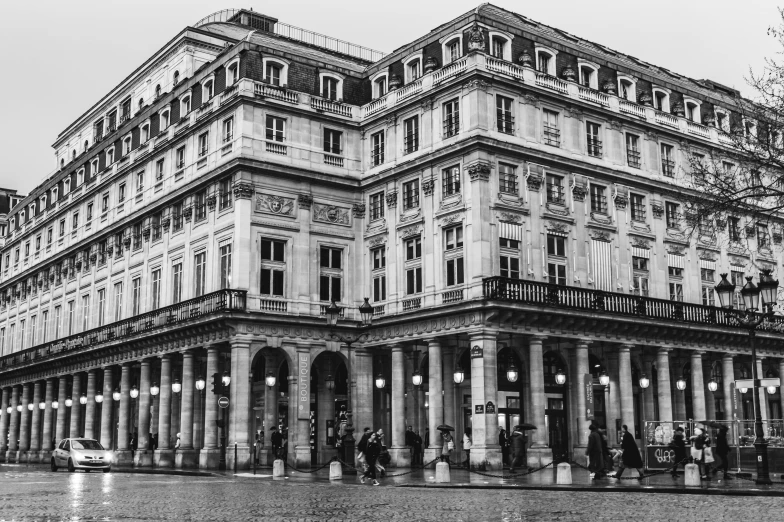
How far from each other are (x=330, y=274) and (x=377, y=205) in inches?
167

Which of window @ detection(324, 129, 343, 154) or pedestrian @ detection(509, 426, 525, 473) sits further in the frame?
window @ detection(324, 129, 343, 154)

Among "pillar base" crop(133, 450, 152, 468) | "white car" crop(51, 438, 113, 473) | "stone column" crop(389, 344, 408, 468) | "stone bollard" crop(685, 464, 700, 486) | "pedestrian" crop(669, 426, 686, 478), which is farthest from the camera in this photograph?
"pillar base" crop(133, 450, 152, 468)

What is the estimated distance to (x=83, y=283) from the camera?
207ft

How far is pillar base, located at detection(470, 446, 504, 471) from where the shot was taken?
3834cm

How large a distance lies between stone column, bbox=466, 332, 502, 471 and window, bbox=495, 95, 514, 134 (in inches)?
379

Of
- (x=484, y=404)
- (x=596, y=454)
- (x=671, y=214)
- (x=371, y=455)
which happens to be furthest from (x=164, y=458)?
(x=671, y=214)

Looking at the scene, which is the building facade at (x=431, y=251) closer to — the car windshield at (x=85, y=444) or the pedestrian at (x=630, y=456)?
the car windshield at (x=85, y=444)

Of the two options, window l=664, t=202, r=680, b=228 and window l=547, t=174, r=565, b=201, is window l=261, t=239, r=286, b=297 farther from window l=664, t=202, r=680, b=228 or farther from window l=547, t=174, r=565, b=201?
window l=664, t=202, r=680, b=228

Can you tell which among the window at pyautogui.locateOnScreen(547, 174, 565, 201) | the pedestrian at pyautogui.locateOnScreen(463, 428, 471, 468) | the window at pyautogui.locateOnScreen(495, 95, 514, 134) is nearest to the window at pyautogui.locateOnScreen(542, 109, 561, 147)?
the window at pyautogui.locateOnScreen(547, 174, 565, 201)

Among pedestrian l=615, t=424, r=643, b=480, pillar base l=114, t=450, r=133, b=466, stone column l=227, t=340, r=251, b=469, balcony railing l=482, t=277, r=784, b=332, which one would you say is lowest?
pillar base l=114, t=450, r=133, b=466

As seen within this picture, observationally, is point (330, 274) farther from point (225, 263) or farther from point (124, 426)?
point (124, 426)

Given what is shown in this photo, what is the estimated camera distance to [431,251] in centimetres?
4369

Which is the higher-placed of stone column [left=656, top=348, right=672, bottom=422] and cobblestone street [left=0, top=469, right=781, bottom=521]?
stone column [left=656, top=348, right=672, bottom=422]

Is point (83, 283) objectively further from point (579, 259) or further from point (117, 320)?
point (579, 259)
